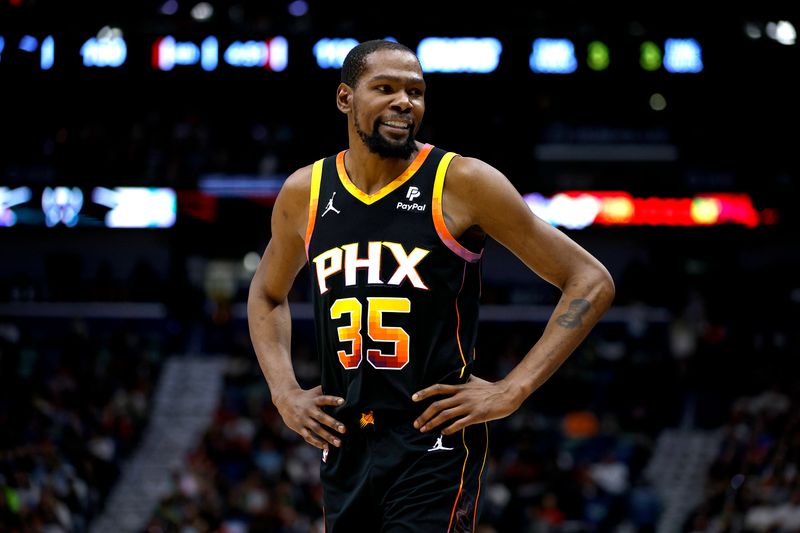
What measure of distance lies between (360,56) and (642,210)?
15.5 m

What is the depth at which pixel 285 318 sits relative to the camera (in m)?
4.80

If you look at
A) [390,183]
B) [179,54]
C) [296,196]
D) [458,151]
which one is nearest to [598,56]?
[458,151]

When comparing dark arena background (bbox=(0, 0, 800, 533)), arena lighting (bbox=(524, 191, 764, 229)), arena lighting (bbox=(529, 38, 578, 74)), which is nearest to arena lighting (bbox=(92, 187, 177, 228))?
dark arena background (bbox=(0, 0, 800, 533))

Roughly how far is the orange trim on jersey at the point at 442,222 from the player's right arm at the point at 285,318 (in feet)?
1.82

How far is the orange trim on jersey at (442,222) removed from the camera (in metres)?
4.16

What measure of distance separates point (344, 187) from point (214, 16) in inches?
646

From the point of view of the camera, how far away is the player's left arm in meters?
4.08

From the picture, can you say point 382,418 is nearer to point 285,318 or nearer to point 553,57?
point 285,318

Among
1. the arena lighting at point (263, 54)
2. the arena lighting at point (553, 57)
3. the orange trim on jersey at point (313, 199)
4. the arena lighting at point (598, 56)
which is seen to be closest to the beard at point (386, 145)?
the orange trim on jersey at point (313, 199)

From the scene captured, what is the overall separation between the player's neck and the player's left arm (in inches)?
7.9

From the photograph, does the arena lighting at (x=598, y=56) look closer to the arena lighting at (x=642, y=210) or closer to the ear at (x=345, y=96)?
the arena lighting at (x=642, y=210)

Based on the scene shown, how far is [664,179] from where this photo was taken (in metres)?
19.4

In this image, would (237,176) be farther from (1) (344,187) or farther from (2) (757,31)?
(1) (344,187)

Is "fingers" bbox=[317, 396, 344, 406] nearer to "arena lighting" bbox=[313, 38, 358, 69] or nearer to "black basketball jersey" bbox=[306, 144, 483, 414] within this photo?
"black basketball jersey" bbox=[306, 144, 483, 414]
